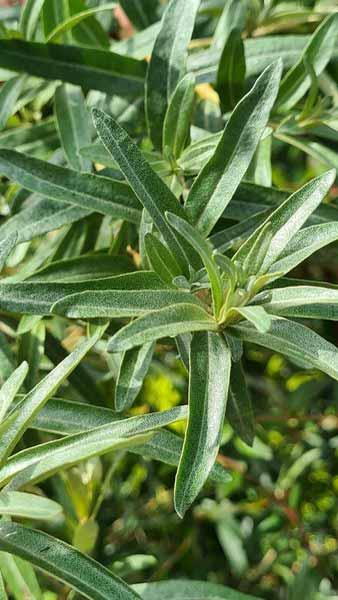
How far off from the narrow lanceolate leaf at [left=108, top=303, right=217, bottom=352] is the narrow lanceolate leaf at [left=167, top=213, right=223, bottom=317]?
16 mm

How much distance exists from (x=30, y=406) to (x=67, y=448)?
0.05 metres

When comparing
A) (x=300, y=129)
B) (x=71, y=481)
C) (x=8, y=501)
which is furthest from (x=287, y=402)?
(x=8, y=501)

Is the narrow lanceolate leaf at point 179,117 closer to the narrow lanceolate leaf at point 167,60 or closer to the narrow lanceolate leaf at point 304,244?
the narrow lanceolate leaf at point 167,60

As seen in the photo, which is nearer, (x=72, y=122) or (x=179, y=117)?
(x=179, y=117)

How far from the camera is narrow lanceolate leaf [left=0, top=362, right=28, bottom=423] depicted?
2.31 ft

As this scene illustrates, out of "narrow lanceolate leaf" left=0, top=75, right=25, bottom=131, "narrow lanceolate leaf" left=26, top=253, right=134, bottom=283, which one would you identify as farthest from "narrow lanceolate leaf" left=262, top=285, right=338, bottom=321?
"narrow lanceolate leaf" left=0, top=75, right=25, bottom=131

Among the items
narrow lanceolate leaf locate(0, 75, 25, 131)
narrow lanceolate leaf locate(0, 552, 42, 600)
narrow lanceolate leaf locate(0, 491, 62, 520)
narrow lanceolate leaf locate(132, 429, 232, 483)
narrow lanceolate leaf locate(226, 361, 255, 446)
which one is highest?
narrow lanceolate leaf locate(0, 75, 25, 131)

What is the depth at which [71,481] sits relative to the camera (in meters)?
1.08

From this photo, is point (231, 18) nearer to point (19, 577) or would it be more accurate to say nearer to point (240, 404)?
point (240, 404)

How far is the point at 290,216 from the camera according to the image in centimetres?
71

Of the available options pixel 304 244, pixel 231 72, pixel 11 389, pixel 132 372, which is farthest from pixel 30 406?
pixel 231 72

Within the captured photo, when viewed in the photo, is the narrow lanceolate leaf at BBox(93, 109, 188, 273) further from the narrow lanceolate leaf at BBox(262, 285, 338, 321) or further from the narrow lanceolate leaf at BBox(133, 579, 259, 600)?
the narrow lanceolate leaf at BBox(133, 579, 259, 600)

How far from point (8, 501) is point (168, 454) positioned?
0.15 m

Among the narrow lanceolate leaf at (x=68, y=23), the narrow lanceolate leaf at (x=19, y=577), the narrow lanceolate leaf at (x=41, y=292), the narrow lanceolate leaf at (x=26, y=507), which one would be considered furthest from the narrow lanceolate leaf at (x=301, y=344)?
the narrow lanceolate leaf at (x=68, y=23)
